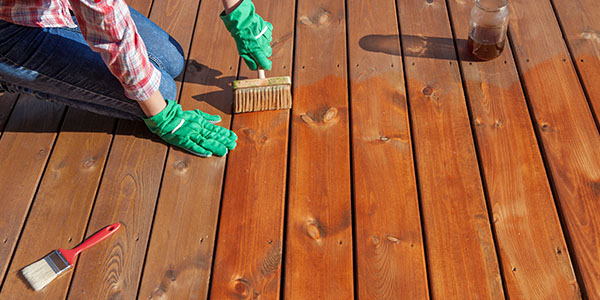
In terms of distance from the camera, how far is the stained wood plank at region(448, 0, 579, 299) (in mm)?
1419

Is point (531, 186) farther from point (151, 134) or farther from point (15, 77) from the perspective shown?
point (15, 77)

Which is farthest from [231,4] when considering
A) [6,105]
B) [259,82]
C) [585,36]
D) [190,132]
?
[585,36]

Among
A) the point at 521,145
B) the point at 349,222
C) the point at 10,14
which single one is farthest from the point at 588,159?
the point at 10,14

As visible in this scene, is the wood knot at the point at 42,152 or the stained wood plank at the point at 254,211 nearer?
the stained wood plank at the point at 254,211

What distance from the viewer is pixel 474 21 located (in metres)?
1.91

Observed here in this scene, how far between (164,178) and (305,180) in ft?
1.57

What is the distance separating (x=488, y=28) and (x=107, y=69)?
1342mm

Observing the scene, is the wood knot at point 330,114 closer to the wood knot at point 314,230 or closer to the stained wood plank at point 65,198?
the wood knot at point 314,230

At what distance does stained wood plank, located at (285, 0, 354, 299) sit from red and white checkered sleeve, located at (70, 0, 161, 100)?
0.54 meters

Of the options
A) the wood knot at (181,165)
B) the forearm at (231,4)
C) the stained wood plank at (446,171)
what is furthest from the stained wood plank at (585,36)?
the wood knot at (181,165)

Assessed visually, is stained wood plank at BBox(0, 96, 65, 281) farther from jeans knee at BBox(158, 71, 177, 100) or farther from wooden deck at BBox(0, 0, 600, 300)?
jeans knee at BBox(158, 71, 177, 100)

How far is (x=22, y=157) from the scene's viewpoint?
1.90 meters

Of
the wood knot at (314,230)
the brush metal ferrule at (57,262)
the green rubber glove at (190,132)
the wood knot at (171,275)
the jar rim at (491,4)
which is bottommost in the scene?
the wood knot at (171,275)

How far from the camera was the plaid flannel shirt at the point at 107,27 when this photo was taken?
4.56 feet
